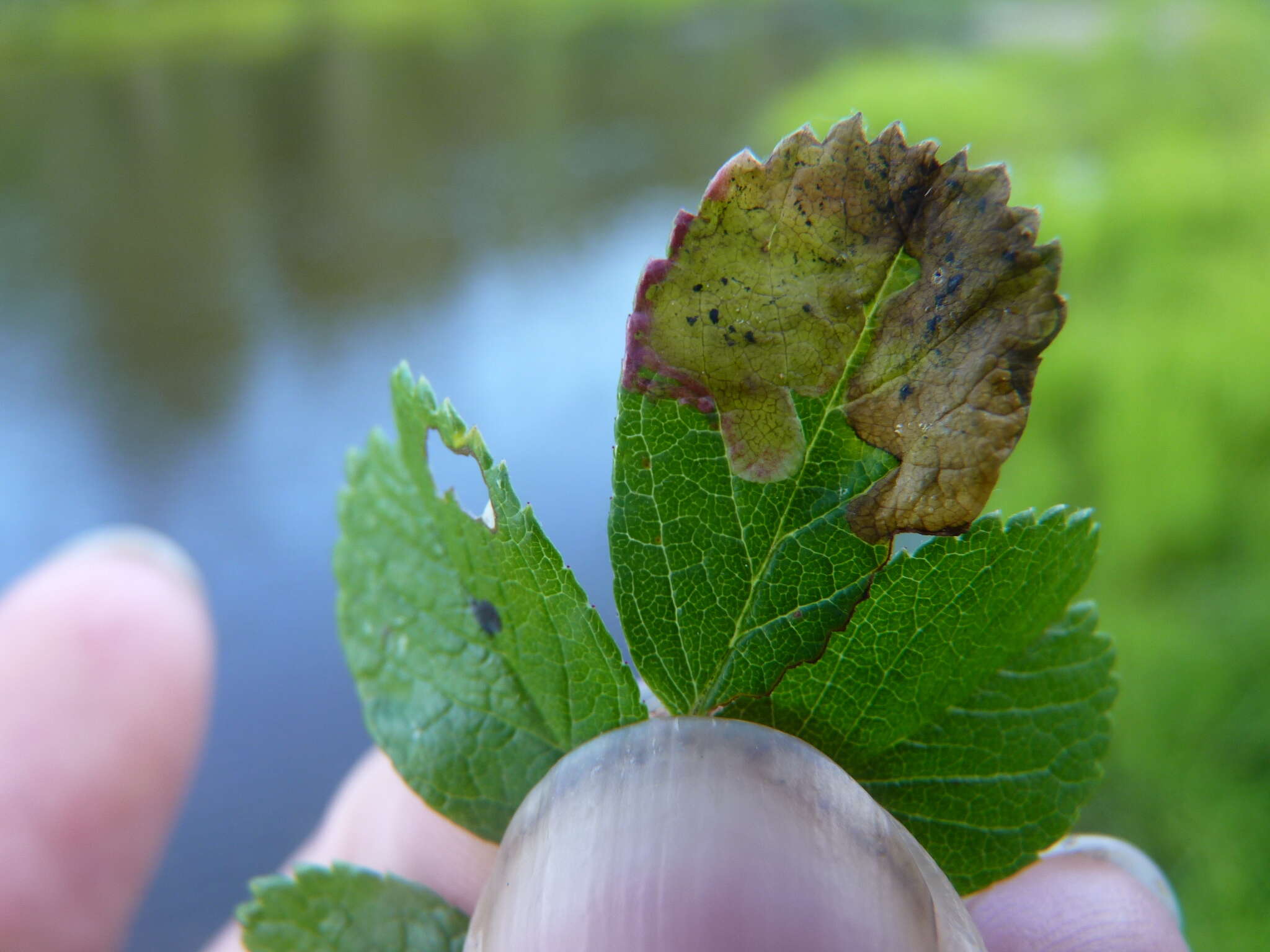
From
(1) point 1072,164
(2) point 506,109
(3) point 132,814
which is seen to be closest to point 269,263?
(2) point 506,109

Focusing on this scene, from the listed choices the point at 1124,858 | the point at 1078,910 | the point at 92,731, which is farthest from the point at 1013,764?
the point at 92,731

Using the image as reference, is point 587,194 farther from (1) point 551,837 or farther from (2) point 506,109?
(1) point 551,837

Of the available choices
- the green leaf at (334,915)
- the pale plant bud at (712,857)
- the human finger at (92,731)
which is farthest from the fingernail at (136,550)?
the pale plant bud at (712,857)

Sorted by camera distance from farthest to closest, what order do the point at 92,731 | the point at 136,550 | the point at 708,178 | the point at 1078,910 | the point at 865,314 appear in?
the point at 708,178 < the point at 136,550 < the point at 92,731 < the point at 1078,910 < the point at 865,314

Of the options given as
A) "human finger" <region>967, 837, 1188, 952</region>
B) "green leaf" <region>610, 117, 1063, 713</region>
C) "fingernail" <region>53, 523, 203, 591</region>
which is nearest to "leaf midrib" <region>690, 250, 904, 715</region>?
"green leaf" <region>610, 117, 1063, 713</region>

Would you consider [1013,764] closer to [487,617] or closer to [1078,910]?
[487,617]

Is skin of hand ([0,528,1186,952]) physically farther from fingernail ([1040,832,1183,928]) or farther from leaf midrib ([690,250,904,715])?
leaf midrib ([690,250,904,715])

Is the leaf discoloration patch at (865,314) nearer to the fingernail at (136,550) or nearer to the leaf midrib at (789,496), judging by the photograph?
the leaf midrib at (789,496)
